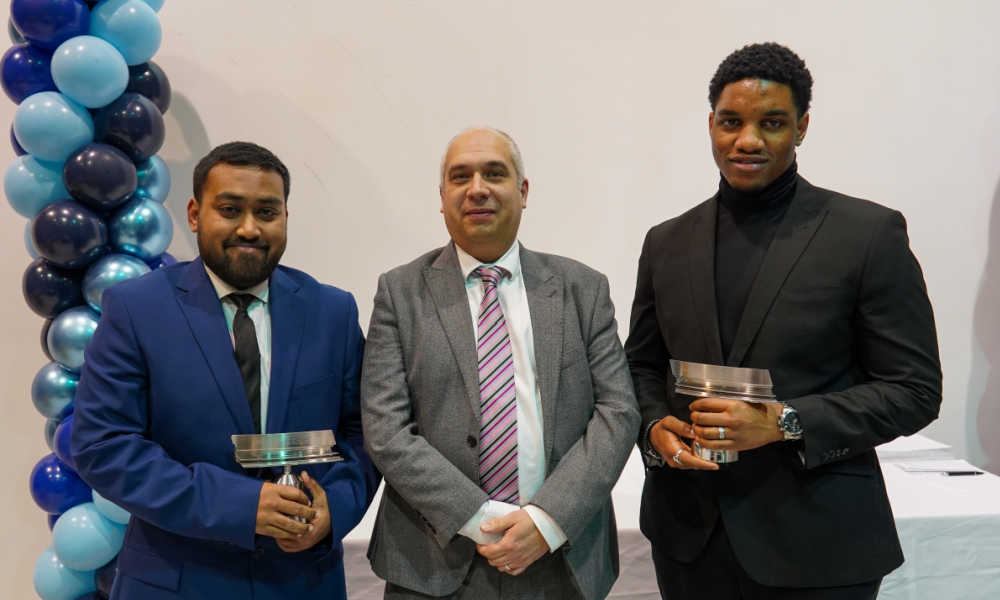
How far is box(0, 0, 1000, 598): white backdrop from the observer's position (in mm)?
4188

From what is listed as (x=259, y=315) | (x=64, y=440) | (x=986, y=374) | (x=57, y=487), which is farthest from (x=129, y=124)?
(x=986, y=374)

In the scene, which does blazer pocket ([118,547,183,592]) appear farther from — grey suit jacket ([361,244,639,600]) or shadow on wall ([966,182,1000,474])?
shadow on wall ([966,182,1000,474])

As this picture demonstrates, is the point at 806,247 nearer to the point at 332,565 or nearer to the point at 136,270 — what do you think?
the point at 332,565

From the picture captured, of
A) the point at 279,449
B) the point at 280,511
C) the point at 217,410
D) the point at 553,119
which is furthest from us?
the point at 553,119

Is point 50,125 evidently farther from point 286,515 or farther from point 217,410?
point 286,515

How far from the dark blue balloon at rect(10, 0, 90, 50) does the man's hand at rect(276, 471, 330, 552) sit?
7.48ft

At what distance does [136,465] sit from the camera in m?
1.86

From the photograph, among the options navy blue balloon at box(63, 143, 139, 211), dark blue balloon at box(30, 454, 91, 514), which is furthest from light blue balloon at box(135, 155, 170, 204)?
dark blue balloon at box(30, 454, 91, 514)

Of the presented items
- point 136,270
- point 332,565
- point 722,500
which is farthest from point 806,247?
point 136,270

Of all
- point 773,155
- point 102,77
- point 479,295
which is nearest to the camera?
point 773,155

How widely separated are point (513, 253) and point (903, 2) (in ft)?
11.1

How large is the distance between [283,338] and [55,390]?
185cm

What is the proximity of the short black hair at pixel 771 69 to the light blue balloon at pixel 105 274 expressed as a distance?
2.39 metres

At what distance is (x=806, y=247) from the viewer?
2.00 meters
